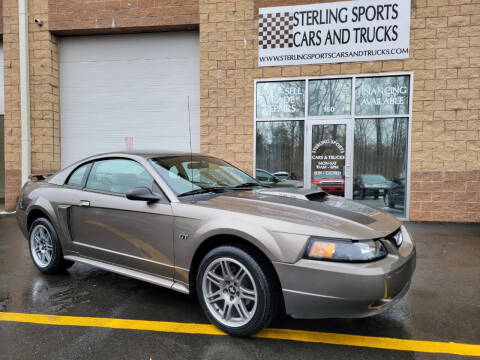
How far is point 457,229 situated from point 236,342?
5.97 meters

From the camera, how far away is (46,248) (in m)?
4.35

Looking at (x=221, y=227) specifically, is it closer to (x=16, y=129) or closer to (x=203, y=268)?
(x=203, y=268)

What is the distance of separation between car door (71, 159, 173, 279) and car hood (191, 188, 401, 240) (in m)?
0.48

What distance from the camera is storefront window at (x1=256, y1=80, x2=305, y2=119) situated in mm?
8266

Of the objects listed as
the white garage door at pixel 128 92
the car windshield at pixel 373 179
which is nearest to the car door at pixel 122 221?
the white garage door at pixel 128 92

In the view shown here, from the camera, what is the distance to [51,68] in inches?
371

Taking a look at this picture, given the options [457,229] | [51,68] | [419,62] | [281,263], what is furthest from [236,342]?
[51,68]

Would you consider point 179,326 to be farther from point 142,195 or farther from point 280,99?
point 280,99

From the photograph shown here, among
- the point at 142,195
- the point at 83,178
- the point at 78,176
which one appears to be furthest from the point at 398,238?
the point at 78,176

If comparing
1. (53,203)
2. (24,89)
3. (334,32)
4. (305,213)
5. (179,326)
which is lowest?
(179,326)

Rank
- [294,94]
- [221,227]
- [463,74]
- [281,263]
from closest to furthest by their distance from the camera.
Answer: [281,263]
[221,227]
[463,74]
[294,94]

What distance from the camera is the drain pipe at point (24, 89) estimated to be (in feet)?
30.3

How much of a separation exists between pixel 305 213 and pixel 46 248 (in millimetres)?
3244

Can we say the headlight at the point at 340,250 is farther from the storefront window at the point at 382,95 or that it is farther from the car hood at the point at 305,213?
the storefront window at the point at 382,95
